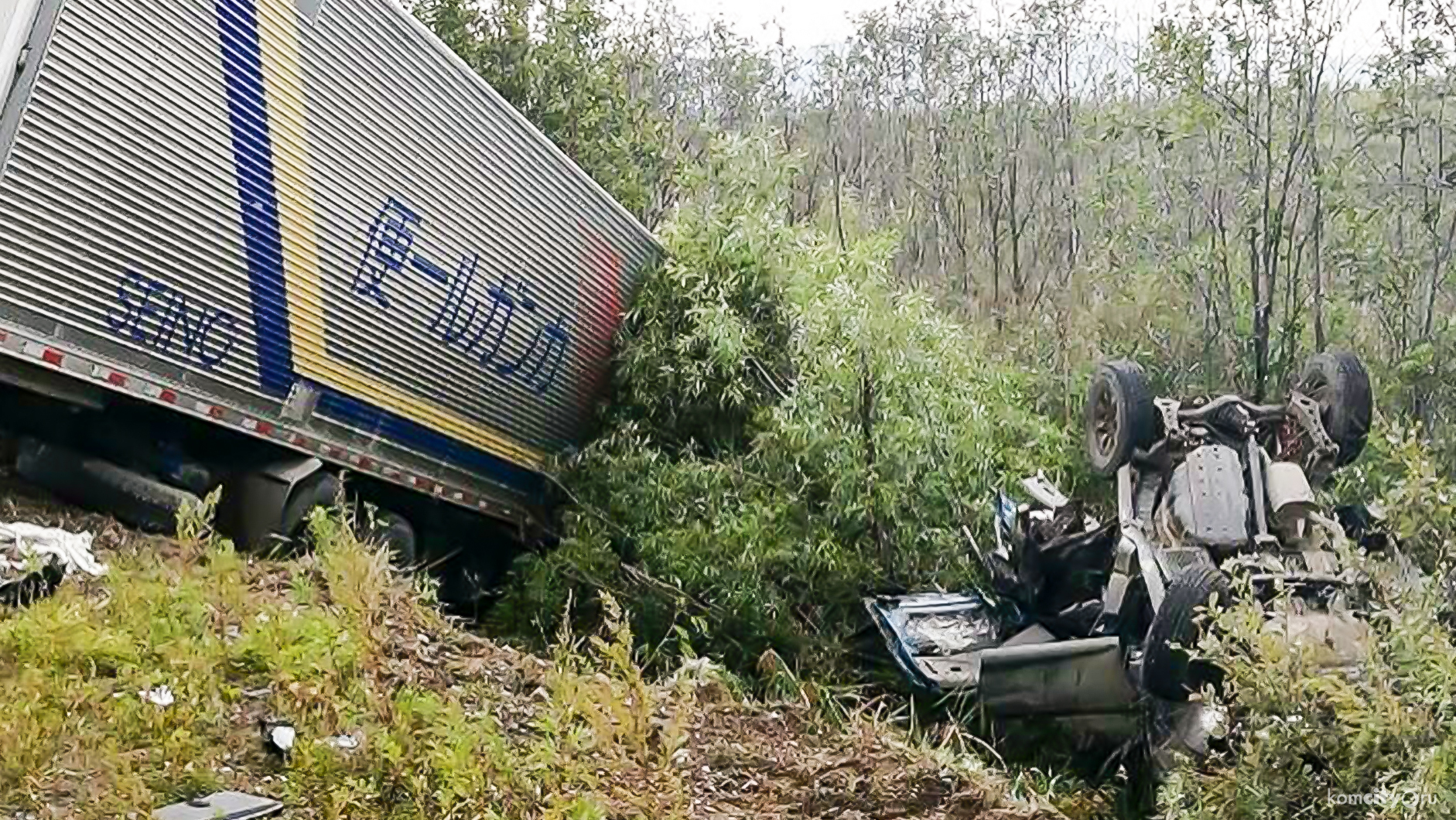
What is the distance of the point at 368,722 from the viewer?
4.15 metres

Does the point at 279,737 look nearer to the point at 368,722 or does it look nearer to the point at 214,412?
the point at 368,722

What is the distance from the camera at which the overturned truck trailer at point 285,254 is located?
605 centimetres

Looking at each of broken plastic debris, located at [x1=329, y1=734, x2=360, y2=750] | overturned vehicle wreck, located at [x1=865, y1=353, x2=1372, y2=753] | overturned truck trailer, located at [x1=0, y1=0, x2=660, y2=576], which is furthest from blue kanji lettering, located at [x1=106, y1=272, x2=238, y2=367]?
overturned vehicle wreck, located at [x1=865, y1=353, x2=1372, y2=753]

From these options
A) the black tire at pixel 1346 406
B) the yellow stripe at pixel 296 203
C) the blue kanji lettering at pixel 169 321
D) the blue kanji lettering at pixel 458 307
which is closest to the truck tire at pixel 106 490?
the blue kanji lettering at pixel 169 321

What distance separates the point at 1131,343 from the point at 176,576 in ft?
38.7

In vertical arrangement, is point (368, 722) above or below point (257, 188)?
below

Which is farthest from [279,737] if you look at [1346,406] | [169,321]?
[1346,406]

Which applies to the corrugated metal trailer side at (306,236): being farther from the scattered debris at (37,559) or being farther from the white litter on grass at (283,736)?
the white litter on grass at (283,736)

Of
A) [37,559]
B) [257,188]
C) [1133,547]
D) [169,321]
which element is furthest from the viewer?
[1133,547]

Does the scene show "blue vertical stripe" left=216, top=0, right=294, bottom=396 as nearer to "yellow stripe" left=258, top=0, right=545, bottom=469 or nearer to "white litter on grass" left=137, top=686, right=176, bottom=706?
"yellow stripe" left=258, top=0, right=545, bottom=469

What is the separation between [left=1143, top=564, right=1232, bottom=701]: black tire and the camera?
5.85 m

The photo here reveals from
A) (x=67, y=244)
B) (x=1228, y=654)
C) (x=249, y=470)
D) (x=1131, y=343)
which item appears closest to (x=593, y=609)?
(x=249, y=470)

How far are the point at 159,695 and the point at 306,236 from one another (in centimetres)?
387

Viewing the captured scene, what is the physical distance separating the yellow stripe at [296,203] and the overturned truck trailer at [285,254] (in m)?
0.01
